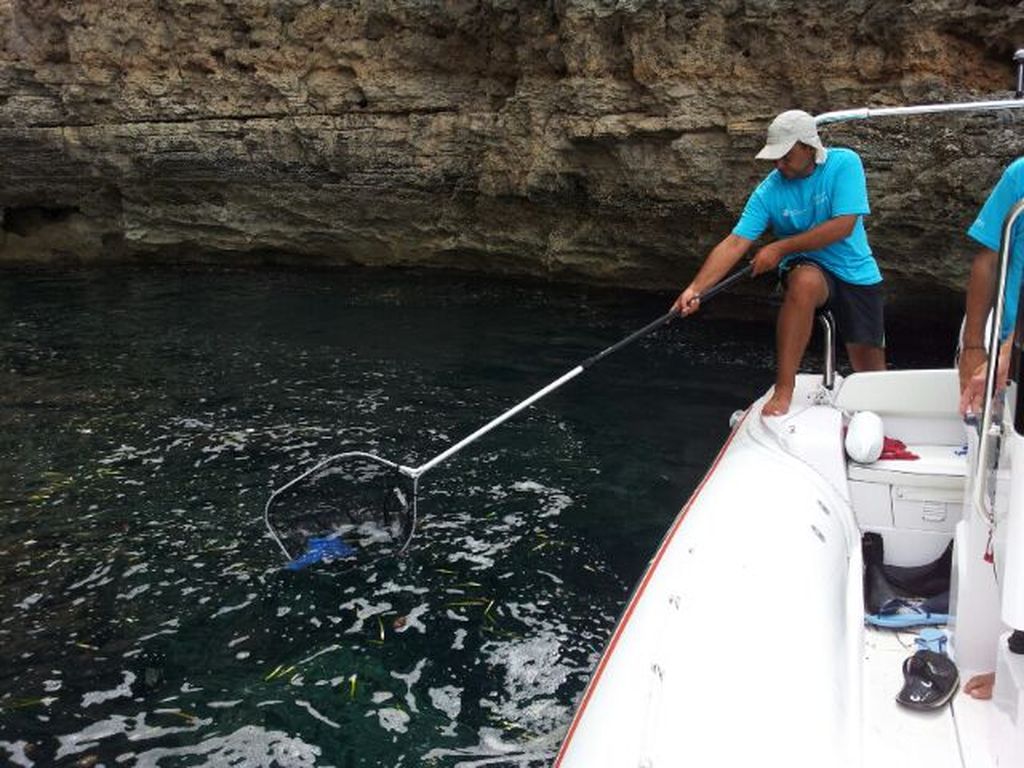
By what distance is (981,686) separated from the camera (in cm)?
288

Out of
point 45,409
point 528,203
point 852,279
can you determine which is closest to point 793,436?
point 852,279

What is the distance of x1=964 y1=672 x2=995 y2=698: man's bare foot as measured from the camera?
2.86m

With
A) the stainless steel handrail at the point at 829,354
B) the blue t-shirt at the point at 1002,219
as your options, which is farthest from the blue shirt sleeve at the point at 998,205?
the stainless steel handrail at the point at 829,354

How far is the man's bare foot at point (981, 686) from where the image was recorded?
9.39 ft

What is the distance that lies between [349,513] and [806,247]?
2884mm

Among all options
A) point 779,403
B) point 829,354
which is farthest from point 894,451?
point 829,354

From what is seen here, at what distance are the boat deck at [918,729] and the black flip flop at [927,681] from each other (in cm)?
3

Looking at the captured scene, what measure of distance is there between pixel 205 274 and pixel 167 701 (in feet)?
35.8

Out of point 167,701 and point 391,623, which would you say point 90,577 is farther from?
point 391,623

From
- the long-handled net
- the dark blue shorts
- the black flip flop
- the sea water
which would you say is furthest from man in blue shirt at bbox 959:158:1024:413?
the sea water

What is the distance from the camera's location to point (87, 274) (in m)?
14.1

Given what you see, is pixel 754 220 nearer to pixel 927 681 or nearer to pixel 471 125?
pixel 927 681

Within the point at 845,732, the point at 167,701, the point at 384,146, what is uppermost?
the point at 384,146

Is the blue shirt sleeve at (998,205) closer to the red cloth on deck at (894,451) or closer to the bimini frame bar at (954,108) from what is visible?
the bimini frame bar at (954,108)
